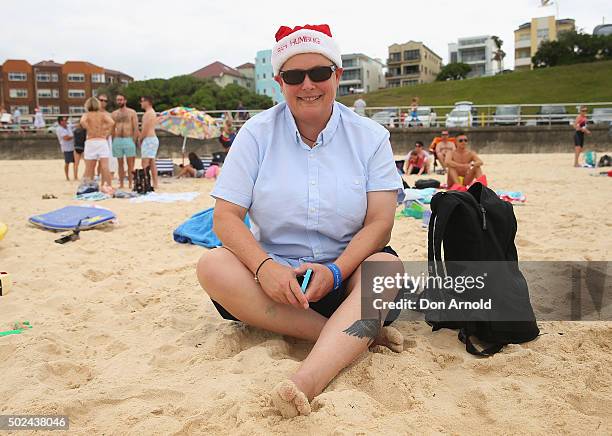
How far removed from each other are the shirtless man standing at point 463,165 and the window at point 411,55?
2956 inches

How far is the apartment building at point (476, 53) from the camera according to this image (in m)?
83.4

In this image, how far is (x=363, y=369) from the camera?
1.96 metres

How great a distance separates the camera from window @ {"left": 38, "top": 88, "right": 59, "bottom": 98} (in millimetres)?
61500

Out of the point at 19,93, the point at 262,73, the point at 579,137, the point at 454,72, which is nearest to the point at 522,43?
the point at 454,72

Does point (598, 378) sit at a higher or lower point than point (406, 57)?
lower

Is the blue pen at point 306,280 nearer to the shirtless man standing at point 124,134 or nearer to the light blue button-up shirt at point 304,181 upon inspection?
the light blue button-up shirt at point 304,181

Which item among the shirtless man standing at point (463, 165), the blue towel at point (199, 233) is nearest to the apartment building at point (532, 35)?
the shirtless man standing at point (463, 165)

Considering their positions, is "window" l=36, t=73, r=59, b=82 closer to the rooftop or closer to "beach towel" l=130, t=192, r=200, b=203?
the rooftop

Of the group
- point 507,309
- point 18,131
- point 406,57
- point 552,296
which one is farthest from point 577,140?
point 406,57

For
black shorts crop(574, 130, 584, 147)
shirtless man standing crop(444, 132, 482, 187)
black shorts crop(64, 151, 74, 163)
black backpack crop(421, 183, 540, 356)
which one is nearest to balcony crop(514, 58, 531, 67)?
black shorts crop(574, 130, 584, 147)

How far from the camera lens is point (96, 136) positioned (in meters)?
8.62

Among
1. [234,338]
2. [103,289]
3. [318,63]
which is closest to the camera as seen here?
[318,63]

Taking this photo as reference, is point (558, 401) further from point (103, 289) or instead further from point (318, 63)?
point (103, 289)

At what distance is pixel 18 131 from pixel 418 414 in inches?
905
